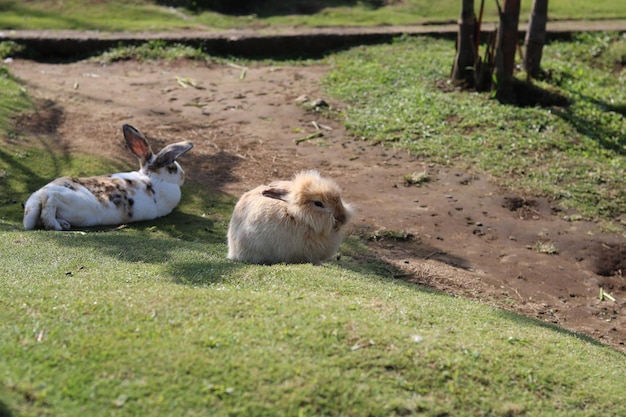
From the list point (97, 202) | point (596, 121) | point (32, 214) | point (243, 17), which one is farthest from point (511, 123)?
point (243, 17)

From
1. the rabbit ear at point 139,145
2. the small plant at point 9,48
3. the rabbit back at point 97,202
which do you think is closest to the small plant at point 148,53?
the small plant at point 9,48

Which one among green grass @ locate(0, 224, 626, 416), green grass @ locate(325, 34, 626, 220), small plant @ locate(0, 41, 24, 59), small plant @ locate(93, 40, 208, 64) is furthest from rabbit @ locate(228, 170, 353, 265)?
small plant @ locate(0, 41, 24, 59)

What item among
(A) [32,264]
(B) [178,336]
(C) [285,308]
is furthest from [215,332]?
(A) [32,264]

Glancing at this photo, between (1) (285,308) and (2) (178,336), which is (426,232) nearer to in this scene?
(1) (285,308)

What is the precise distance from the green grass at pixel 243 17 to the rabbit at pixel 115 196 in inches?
356

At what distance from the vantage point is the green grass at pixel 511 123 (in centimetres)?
988

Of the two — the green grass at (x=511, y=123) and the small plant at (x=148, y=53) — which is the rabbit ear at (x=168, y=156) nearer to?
the green grass at (x=511, y=123)

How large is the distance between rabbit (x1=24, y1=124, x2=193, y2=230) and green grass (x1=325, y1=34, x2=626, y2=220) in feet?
12.2

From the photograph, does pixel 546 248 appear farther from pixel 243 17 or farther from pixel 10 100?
pixel 243 17

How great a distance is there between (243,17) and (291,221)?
13.3 meters

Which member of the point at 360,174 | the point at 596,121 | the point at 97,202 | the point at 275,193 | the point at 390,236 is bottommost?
the point at 390,236

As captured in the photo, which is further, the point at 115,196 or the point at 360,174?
the point at 360,174

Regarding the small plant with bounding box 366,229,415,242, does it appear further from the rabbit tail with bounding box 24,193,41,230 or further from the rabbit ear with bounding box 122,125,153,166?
the rabbit tail with bounding box 24,193,41,230

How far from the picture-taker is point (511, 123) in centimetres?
1137
